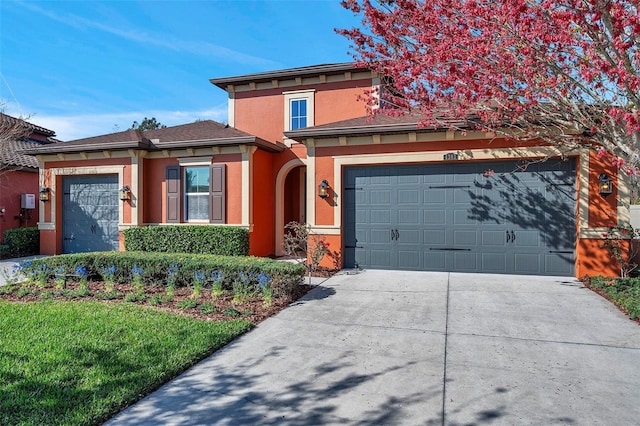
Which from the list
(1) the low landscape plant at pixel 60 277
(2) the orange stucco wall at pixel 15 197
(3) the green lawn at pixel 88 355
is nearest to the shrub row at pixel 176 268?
(1) the low landscape plant at pixel 60 277

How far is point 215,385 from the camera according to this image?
3.31 m

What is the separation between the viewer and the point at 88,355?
3.83 m

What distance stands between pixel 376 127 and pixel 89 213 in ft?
32.7

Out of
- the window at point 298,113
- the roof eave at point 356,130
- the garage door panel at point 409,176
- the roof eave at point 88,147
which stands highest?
the window at point 298,113

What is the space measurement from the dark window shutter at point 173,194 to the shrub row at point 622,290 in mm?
10542

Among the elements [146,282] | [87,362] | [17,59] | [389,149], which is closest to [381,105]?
[389,149]

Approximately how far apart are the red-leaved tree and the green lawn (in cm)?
539

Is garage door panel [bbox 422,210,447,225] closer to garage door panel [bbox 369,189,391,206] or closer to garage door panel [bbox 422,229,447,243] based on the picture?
garage door panel [bbox 422,229,447,243]

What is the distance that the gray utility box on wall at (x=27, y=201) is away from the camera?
13766 mm

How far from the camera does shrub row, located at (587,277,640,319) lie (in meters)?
5.40

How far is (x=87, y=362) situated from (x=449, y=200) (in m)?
7.51

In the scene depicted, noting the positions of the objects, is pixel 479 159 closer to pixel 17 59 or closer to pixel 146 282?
pixel 146 282

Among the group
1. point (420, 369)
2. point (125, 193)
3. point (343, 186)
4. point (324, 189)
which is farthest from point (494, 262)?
point (125, 193)

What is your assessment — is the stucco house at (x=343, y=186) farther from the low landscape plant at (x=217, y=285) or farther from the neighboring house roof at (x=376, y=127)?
the low landscape plant at (x=217, y=285)
